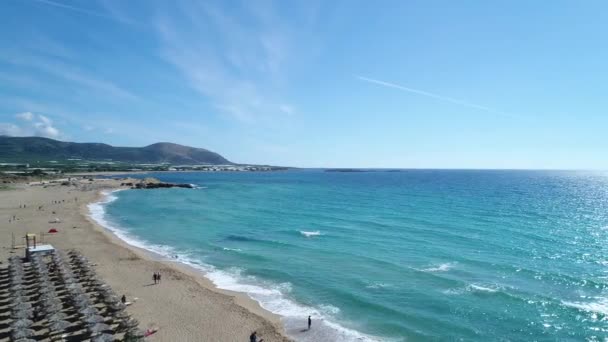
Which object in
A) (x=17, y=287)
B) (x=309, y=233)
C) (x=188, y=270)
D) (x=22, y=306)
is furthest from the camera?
(x=309, y=233)

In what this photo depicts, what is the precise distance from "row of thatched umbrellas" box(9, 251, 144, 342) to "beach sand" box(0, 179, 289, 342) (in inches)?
55.3

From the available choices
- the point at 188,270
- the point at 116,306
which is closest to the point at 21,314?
the point at 116,306

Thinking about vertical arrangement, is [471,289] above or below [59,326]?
below

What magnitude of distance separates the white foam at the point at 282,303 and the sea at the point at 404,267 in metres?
0.07

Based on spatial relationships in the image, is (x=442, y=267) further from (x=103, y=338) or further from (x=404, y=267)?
(x=103, y=338)

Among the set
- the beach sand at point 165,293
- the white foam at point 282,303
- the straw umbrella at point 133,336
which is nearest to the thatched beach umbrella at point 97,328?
the straw umbrella at point 133,336

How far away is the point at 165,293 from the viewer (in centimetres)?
2522

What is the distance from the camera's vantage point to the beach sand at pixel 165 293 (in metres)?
20.1

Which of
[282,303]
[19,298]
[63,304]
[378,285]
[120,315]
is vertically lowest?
[282,303]

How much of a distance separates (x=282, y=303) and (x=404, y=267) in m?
11.7

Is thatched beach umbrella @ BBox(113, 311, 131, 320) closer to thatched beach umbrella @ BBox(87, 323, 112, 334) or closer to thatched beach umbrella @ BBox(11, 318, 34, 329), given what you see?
thatched beach umbrella @ BBox(87, 323, 112, 334)

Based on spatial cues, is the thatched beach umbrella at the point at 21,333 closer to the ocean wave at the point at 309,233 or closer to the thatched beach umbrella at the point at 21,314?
the thatched beach umbrella at the point at 21,314

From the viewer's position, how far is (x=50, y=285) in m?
22.5

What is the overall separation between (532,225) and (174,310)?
4820 cm
